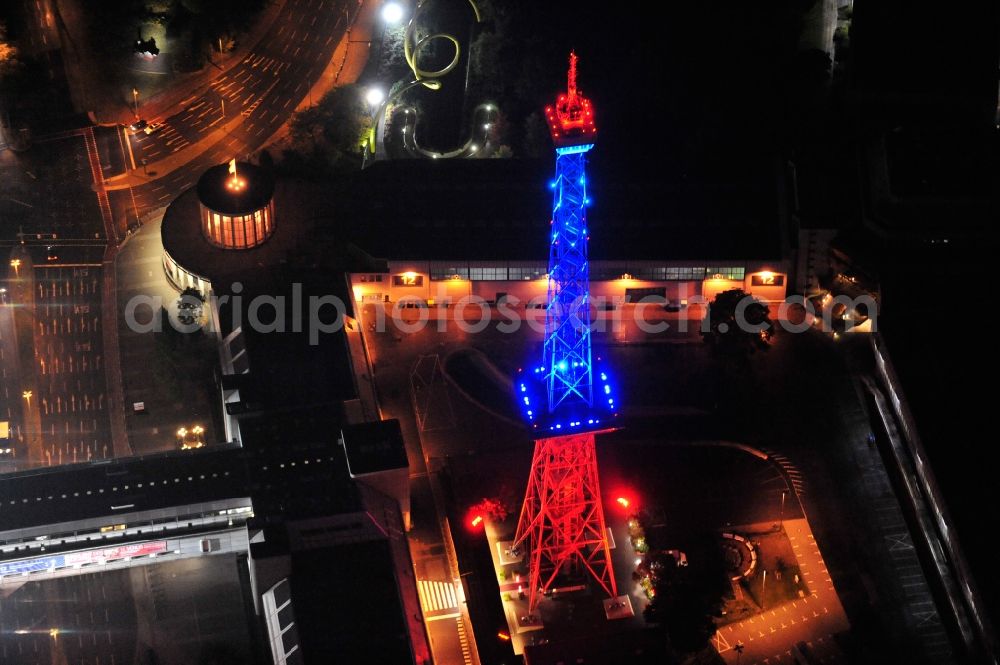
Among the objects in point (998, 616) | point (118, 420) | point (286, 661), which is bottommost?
point (998, 616)

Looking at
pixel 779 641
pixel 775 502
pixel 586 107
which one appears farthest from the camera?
pixel 775 502

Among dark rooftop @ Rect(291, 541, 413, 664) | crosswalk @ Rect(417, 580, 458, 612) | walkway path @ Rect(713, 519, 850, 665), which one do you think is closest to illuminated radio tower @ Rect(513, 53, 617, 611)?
crosswalk @ Rect(417, 580, 458, 612)

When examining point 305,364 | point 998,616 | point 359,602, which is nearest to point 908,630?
point 998,616

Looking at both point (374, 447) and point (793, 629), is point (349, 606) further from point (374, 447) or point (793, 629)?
point (793, 629)

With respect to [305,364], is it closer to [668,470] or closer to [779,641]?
[668,470]

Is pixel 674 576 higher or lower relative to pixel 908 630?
higher

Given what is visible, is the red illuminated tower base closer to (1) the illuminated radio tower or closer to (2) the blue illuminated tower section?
(1) the illuminated radio tower
